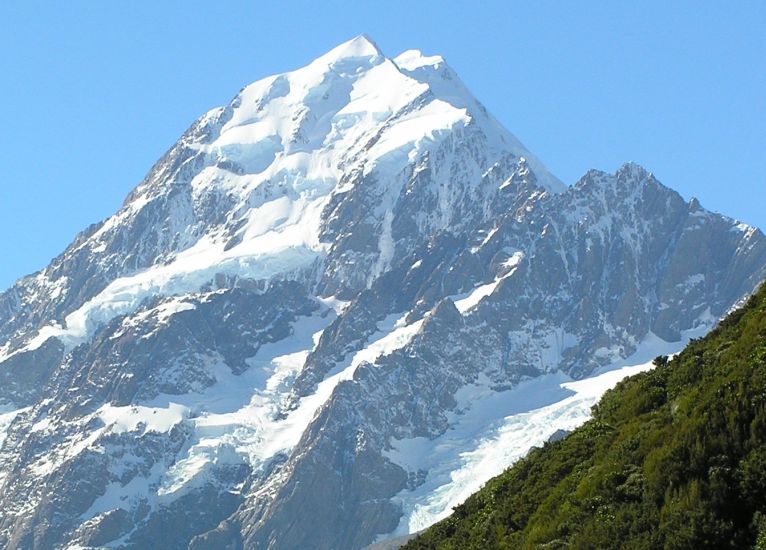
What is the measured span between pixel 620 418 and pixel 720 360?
5794mm

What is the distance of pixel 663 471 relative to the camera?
6781cm

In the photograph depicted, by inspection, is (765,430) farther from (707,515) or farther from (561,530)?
(561,530)

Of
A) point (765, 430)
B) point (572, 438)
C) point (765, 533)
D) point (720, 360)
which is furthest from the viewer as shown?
point (572, 438)

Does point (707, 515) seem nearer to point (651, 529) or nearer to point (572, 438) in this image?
point (651, 529)

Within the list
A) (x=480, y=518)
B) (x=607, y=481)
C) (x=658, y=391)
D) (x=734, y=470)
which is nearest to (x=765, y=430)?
(x=734, y=470)

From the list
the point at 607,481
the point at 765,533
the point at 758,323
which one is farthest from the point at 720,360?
the point at 765,533

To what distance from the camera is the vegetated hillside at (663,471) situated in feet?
216

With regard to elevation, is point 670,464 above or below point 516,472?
below

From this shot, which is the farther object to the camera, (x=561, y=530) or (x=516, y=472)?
(x=516, y=472)

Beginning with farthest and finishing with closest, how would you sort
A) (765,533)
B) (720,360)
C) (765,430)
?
(720,360), (765,430), (765,533)

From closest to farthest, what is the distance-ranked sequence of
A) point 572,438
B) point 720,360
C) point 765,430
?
1. point 765,430
2. point 720,360
3. point 572,438

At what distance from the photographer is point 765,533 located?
207ft

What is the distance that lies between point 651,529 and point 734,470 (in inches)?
136

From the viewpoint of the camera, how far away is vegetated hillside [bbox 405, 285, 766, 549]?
216 ft
